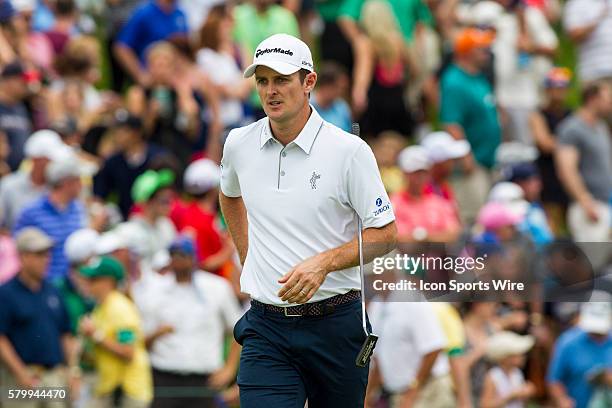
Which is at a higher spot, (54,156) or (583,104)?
(583,104)

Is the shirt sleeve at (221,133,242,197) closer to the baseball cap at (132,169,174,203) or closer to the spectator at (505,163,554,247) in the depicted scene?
the baseball cap at (132,169,174,203)

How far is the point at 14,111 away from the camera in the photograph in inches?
549

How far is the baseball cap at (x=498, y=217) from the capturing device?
13.1 meters

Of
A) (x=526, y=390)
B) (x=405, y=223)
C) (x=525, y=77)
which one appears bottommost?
(x=526, y=390)

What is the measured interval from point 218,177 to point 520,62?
4530mm

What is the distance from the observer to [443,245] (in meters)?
10.0

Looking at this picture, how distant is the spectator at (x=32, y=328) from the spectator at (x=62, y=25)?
5.10 meters

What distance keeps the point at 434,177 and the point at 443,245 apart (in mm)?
4404

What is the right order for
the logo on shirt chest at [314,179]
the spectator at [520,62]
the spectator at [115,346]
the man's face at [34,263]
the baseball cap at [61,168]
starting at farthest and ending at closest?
1. the spectator at [520,62]
2. the baseball cap at [61,168]
3. the spectator at [115,346]
4. the man's face at [34,263]
5. the logo on shirt chest at [314,179]

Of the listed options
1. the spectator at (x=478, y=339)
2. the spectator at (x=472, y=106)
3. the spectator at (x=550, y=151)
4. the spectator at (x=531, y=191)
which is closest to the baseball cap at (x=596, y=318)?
the spectator at (x=478, y=339)

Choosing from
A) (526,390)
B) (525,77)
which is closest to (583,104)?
(525,77)

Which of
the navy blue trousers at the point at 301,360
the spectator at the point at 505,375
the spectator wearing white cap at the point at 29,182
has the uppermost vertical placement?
the spectator wearing white cap at the point at 29,182

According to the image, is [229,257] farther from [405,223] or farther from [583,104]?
[583,104]

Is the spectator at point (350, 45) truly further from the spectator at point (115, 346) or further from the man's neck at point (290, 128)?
the man's neck at point (290, 128)
